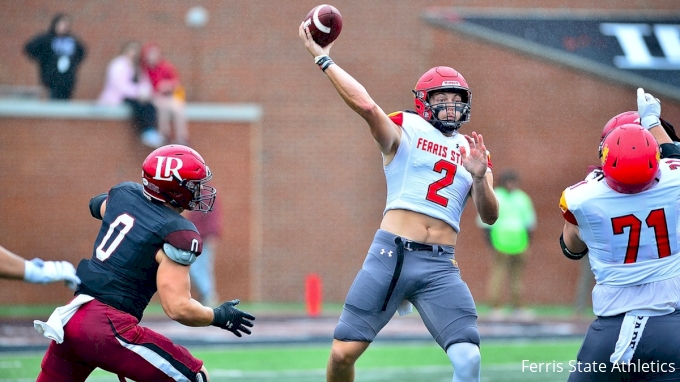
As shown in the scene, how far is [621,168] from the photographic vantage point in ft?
15.3

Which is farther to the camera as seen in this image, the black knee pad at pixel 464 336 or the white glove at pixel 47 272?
the black knee pad at pixel 464 336

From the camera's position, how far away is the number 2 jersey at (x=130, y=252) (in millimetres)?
5137

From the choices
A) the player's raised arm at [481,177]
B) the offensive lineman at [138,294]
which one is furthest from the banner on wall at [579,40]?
the offensive lineman at [138,294]

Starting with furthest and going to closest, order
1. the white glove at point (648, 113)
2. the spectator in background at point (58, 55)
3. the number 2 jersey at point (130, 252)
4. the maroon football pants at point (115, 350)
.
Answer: the spectator in background at point (58, 55), the white glove at point (648, 113), the number 2 jersey at point (130, 252), the maroon football pants at point (115, 350)

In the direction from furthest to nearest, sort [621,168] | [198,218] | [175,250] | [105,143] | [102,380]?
[105,143]
[198,218]
[102,380]
[175,250]
[621,168]

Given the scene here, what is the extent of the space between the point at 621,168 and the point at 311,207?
1233 cm

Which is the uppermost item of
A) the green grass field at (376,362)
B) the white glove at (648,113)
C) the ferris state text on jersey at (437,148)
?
the white glove at (648,113)

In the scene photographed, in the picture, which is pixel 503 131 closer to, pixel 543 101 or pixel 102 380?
pixel 543 101

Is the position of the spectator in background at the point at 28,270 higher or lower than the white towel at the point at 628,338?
higher

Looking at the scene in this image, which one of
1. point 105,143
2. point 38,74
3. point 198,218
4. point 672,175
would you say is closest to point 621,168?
A: point 672,175

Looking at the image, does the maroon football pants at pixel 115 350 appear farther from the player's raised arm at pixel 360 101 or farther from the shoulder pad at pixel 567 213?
the shoulder pad at pixel 567 213

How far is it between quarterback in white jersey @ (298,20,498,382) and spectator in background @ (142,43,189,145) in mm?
9148

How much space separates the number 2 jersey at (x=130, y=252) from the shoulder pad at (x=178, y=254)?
0.02 meters

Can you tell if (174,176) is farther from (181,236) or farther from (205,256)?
(205,256)
